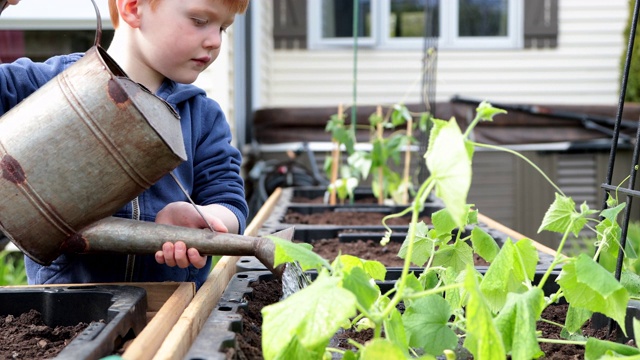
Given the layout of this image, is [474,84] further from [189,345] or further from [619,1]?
[189,345]

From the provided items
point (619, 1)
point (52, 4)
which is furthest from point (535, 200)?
point (52, 4)

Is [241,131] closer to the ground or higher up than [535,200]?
higher up

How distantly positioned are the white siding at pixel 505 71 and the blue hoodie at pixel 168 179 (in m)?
5.22

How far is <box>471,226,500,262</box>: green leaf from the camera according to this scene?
1.18 m

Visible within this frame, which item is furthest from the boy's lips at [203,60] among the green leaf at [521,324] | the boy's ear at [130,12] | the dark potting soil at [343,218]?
the dark potting soil at [343,218]

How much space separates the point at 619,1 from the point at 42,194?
679 centimetres

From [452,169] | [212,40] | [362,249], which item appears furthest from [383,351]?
[362,249]

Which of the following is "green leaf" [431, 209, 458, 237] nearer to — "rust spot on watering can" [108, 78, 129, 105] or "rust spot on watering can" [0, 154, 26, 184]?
"rust spot on watering can" [108, 78, 129, 105]

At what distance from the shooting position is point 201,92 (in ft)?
5.32

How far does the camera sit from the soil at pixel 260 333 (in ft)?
3.21

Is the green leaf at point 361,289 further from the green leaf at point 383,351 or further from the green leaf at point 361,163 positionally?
the green leaf at point 361,163

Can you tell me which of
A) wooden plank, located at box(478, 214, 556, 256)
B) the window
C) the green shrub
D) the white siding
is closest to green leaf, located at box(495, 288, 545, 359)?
wooden plank, located at box(478, 214, 556, 256)

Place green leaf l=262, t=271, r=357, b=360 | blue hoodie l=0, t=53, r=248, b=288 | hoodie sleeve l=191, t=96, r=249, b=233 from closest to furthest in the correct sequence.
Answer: green leaf l=262, t=271, r=357, b=360, blue hoodie l=0, t=53, r=248, b=288, hoodie sleeve l=191, t=96, r=249, b=233

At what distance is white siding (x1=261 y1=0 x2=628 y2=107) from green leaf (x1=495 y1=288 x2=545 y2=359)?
5997 millimetres
